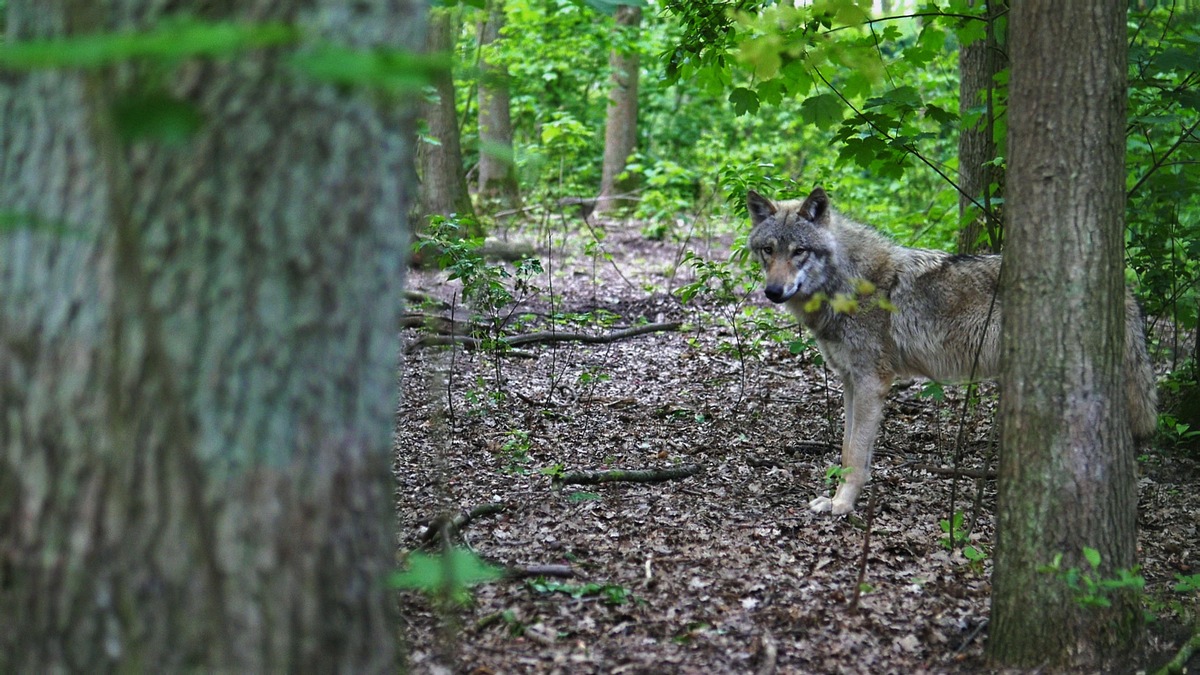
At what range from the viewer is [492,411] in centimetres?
679

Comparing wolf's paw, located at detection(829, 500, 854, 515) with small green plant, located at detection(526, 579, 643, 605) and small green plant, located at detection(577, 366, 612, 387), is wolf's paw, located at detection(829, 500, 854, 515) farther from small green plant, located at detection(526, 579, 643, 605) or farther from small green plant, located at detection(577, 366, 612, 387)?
small green plant, located at detection(577, 366, 612, 387)

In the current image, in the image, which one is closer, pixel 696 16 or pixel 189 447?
pixel 189 447

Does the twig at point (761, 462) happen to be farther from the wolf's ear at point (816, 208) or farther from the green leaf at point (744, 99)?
the green leaf at point (744, 99)

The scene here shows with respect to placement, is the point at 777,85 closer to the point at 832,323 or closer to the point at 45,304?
the point at 832,323

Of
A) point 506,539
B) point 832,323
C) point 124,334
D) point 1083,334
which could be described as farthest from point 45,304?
point 832,323

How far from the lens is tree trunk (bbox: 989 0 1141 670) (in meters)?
3.27

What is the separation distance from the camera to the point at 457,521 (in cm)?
454

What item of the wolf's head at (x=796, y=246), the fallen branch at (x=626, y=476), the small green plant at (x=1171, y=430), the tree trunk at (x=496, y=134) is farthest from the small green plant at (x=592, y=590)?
the tree trunk at (x=496, y=134)

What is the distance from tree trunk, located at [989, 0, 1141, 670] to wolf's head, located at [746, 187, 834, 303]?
259 cm

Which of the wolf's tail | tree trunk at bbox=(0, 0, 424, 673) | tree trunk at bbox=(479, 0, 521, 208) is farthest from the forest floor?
tree trunk at bbox=(479, 0, 521, 208)

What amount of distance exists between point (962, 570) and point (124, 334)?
407cm

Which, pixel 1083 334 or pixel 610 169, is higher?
pixel 610 169

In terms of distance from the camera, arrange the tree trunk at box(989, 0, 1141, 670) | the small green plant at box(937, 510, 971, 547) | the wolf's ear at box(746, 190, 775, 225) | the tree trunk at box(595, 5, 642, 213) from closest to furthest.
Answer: the tree trunk at box(989, 0, 1141, 670)
the small green plant at box(937, 510, 971, 547)
the wolf's ear at box(746, 190, 775, 225)
the tree trunk at box(595, 5, 642, 213)

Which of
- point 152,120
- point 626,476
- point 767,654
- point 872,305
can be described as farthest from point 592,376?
point 152,120
